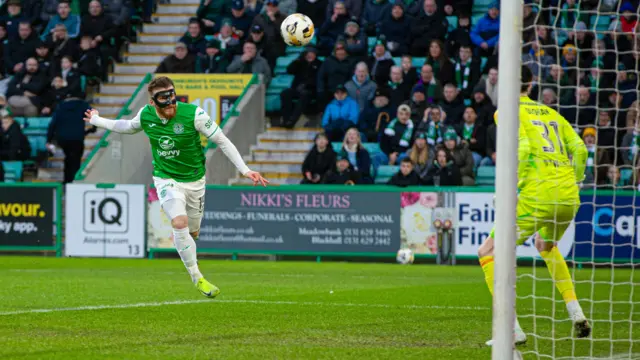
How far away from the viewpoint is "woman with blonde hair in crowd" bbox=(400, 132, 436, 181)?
20.6 m

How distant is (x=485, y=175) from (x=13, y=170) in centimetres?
973

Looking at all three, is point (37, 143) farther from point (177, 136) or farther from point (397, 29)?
point (177, 136)

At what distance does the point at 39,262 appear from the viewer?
1922cm

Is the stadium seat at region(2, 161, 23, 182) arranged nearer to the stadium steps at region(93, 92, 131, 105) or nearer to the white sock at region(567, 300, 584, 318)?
the stadium steps at region(93, 92, 131, 105)

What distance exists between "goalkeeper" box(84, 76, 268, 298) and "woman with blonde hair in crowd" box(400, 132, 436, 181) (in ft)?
31.8

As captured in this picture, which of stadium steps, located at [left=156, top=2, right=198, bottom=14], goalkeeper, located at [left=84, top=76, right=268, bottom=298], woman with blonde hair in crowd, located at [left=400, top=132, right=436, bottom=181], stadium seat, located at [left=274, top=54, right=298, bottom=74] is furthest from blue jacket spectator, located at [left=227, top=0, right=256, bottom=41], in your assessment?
goalkeeper, located at [left=84, top=76, right=268, bottom=298]

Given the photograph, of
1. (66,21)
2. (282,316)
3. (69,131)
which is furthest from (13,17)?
(282,316)

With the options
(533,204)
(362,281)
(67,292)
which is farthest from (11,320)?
(362,281)

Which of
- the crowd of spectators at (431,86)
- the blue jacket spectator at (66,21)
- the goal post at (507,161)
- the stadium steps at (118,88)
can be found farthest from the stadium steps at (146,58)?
the goal post at (507,161)

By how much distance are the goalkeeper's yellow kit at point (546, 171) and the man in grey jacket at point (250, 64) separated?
14.8 metres

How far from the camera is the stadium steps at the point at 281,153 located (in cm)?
2323

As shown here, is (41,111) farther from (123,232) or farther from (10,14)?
(123,232)

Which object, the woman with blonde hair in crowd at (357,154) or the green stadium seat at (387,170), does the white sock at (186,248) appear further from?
the green stadium seat at (387,170)

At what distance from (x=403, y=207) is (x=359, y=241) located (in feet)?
3.21
